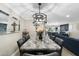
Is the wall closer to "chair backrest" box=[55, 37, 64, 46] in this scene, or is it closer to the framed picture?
the framed picture

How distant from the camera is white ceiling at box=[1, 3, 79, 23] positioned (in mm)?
1597

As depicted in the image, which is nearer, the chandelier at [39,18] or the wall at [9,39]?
the wall at [9,39]

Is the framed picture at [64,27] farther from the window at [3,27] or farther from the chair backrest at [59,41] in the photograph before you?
the window at [3,27]

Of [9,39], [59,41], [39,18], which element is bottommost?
[59,41]

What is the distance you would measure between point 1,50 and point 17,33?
441 millimetres

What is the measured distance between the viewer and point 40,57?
1538 mm

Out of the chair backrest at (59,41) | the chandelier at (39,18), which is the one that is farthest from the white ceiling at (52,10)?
the chair backrest at (59,41)

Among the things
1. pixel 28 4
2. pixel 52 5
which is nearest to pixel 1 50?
pixel 28 4

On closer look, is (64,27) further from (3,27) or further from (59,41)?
(3,27)

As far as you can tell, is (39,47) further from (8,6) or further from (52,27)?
(8,6)

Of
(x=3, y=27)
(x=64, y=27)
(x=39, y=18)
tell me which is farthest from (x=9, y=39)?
(x=64, y=27)

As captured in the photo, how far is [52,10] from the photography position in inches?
66.3

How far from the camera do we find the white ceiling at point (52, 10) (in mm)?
1597

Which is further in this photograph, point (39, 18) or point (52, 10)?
point (39, 18)
